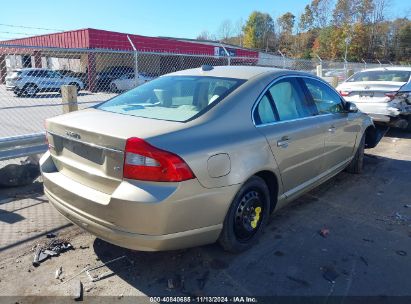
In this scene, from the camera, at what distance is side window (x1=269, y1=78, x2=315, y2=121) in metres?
3.68

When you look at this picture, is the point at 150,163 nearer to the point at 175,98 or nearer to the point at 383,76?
the point at 175,98

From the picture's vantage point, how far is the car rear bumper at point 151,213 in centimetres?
256

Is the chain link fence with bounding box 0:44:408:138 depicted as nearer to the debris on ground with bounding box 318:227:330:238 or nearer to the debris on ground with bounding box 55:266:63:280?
the debris on ground with bounding box 318:227:330:238

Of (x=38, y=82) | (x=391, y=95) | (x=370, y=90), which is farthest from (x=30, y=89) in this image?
(x=391, y=95)

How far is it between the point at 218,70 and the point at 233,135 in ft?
3.84

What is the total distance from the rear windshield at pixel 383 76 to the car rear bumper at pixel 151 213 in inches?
291

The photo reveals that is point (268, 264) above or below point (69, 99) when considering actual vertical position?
below

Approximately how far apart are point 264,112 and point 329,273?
151 cm

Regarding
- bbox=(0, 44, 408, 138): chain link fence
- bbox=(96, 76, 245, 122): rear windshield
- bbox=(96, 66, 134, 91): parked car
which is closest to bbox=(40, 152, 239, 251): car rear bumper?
bbox=(96, 76, 245, 122): rear windshield

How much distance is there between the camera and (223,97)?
324 cm

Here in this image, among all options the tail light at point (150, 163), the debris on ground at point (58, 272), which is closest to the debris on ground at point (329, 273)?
the tail light at point (150, 163)

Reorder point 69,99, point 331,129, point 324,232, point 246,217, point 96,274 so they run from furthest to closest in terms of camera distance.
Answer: point 69,99 → point 331,129 → point 324,232 → point 246,217 → point 96,274

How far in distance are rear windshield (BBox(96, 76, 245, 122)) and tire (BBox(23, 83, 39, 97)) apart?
Answer: 9411mm

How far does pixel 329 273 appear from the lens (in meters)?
3.10
